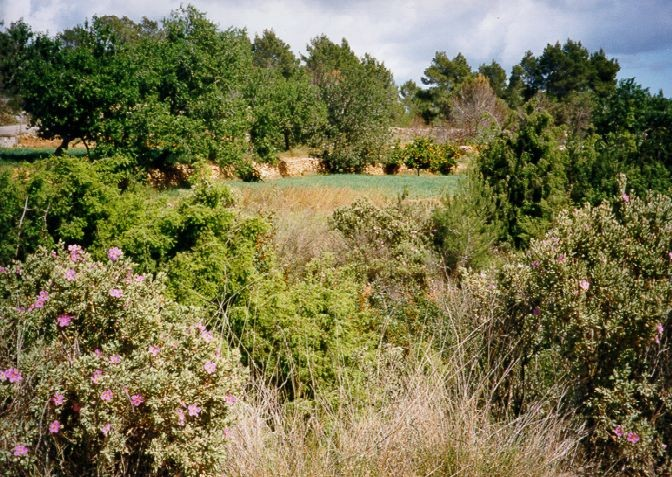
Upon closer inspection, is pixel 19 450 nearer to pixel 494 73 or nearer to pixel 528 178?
pixel 528 178

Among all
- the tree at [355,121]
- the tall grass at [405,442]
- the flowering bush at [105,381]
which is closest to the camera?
the flowering bush at [105,381]

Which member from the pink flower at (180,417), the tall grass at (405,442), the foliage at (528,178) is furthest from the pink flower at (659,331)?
the foliage at (528,178)

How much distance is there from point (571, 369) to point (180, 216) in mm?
3266

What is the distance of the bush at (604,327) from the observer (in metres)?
3.31

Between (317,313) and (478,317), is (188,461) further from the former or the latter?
(478,317)

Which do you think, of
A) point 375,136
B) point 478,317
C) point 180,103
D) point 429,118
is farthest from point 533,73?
point 478,317

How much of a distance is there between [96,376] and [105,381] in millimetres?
51

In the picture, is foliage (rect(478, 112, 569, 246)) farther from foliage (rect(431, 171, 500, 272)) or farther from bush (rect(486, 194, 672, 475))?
bush (rect(486, 194, 672, 475))

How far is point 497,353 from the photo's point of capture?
4117 millimetres

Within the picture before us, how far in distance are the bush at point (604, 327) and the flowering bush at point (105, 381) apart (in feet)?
6.28

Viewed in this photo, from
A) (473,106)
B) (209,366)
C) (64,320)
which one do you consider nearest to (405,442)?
(209,366)

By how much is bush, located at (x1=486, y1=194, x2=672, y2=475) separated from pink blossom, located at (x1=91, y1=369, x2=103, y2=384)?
2.35 meters

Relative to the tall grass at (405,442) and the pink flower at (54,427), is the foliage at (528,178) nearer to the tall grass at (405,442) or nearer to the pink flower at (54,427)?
the tall grass at (405,442)

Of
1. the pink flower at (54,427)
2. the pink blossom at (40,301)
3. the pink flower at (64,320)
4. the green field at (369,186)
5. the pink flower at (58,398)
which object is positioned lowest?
the pink flower at (54,427)
